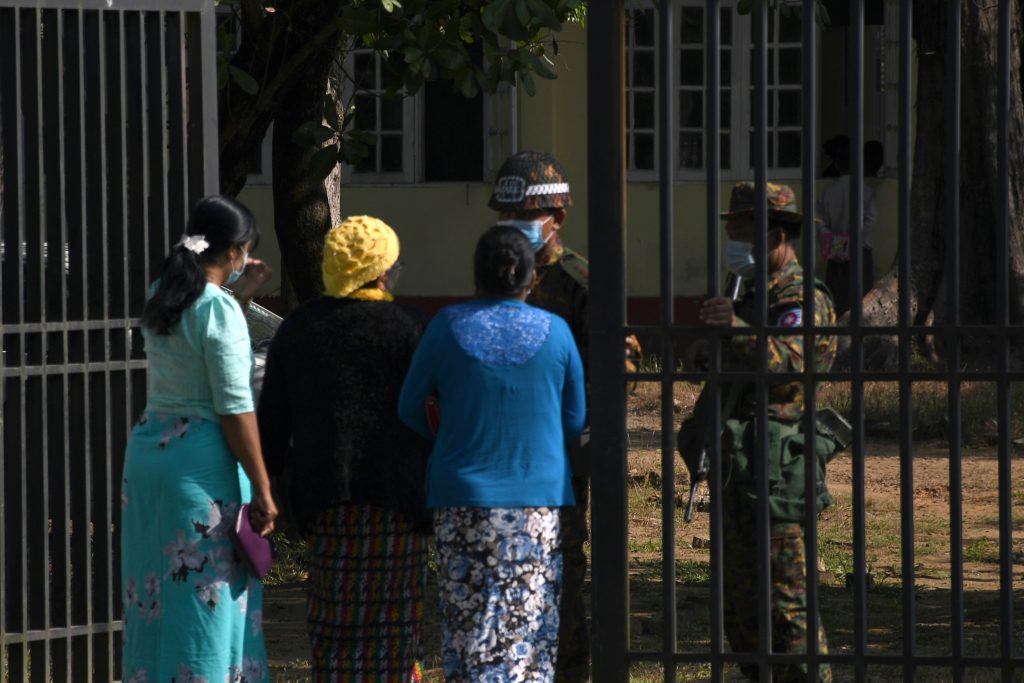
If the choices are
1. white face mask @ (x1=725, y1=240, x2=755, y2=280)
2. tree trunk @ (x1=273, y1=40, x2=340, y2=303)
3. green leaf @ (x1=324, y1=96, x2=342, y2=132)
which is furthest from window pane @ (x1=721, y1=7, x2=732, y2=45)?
white face mask @ (x1=725, y1=240, x2=755, y2=280)

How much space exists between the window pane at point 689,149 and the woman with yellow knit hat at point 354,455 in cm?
1158

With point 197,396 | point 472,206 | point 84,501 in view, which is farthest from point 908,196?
point 472,206

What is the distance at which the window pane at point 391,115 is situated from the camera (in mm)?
16031

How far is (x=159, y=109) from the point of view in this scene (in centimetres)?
553

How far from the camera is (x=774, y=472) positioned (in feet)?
16.4

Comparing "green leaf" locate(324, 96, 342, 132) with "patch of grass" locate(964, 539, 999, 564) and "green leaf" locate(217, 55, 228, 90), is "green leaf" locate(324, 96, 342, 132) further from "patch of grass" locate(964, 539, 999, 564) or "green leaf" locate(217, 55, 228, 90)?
"patch of grass" locate(964, 539, 999, 564)

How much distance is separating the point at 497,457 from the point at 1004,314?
141cm

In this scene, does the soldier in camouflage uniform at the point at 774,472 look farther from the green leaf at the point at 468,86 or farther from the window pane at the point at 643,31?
the window pane at the point at 643,31

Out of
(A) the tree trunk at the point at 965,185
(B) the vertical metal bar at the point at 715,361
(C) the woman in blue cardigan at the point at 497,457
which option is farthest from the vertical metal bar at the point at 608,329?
(A) the tree trunk at the point at 965,185

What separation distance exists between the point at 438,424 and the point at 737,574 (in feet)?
3.52

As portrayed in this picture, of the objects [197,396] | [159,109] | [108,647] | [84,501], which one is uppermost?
[159,109]

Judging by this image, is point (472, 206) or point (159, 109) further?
point (472, 206)

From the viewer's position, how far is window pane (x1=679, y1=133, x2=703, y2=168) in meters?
16.2

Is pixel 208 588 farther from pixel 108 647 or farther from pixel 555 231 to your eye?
pixel 555 231
